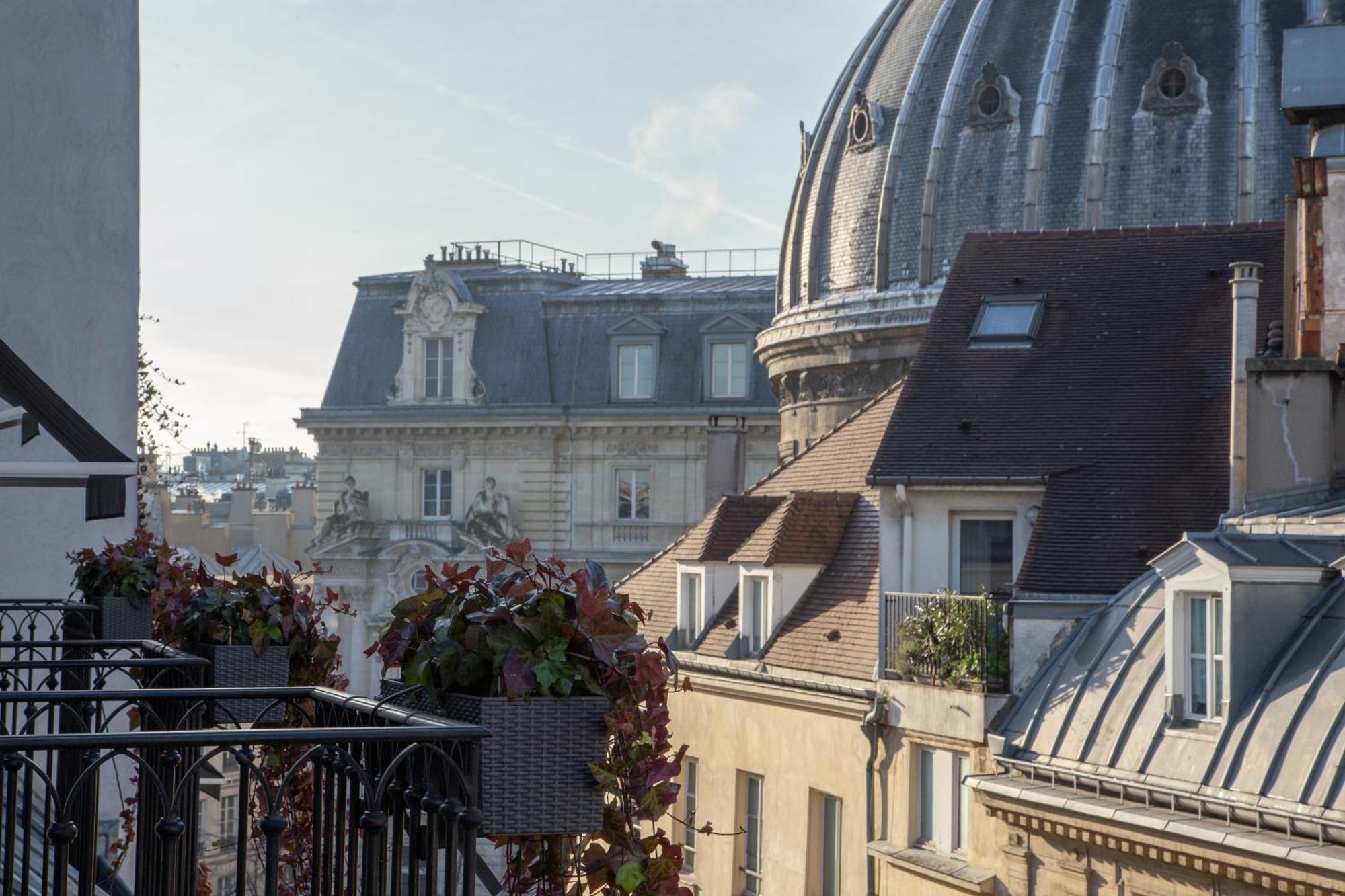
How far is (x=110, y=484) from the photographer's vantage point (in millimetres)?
8742

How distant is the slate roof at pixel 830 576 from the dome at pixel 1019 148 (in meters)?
18.3

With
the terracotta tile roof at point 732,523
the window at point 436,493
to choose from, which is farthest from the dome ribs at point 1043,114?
the terracotta tile roof at point 732,523

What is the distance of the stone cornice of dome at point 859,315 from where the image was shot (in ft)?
157

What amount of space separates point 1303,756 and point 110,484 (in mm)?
8936

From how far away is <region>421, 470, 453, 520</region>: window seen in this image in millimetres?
60156

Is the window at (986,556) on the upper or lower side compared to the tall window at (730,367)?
lower

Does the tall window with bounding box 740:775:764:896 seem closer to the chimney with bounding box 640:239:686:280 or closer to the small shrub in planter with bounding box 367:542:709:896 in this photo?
the small shrub in planter with bounding box 367:542:709:896

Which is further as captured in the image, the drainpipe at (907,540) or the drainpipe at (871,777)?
the drainpipe at (907,540)

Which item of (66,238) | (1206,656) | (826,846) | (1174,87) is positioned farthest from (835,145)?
(66,238)

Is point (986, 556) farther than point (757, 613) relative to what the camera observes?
No

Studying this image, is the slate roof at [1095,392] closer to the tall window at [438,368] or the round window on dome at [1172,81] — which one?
the round window on dome at [1172,81]

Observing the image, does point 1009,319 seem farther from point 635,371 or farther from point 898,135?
point 635,371

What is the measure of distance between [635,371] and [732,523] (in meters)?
32.8

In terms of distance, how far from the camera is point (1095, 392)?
23.0m
